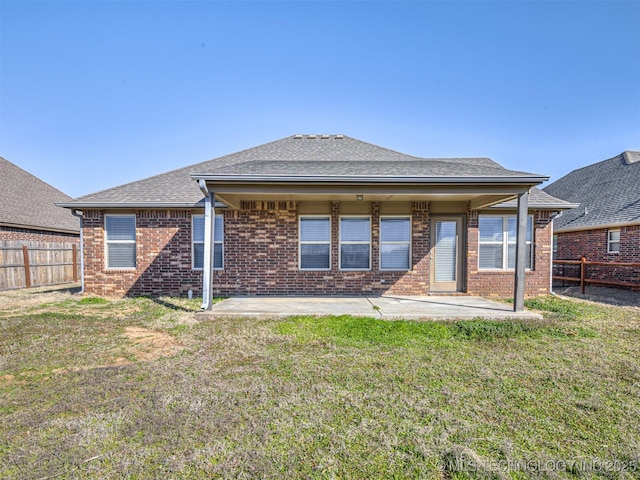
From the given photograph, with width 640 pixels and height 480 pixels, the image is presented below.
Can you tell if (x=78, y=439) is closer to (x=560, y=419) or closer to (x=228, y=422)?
(x=228, y=422)

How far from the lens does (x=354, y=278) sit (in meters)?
9.24

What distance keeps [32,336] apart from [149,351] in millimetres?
2576

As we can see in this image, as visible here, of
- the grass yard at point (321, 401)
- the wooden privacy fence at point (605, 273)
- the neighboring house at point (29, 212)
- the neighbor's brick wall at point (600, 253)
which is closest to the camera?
the grass yard at point (321, 401)

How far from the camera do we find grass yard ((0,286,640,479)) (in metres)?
2.42

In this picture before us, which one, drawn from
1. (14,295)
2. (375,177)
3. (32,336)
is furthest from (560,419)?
(14,295)

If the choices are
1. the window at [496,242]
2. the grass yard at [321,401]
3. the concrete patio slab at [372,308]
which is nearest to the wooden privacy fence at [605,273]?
the window at [496,242]

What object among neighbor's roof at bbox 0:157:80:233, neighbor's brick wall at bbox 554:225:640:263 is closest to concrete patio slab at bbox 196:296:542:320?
neighbor's brick wall at bbox 554:225:640:263

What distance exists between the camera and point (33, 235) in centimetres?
1345

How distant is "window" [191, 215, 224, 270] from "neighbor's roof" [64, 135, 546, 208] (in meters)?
0.70

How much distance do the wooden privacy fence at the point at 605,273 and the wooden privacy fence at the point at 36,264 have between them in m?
19.9

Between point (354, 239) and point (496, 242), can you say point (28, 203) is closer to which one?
point (354, 239)

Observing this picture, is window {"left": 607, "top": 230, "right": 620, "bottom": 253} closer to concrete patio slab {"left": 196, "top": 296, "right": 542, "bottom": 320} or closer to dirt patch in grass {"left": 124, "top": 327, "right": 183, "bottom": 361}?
concrete patio slab {"left": 196, "top": 296, "right": 542, "bottom": 320}

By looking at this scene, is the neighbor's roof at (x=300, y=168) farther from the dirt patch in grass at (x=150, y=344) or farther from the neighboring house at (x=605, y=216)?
the neighboring house at (x=605, y=216)

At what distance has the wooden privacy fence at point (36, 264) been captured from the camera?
11.5m
